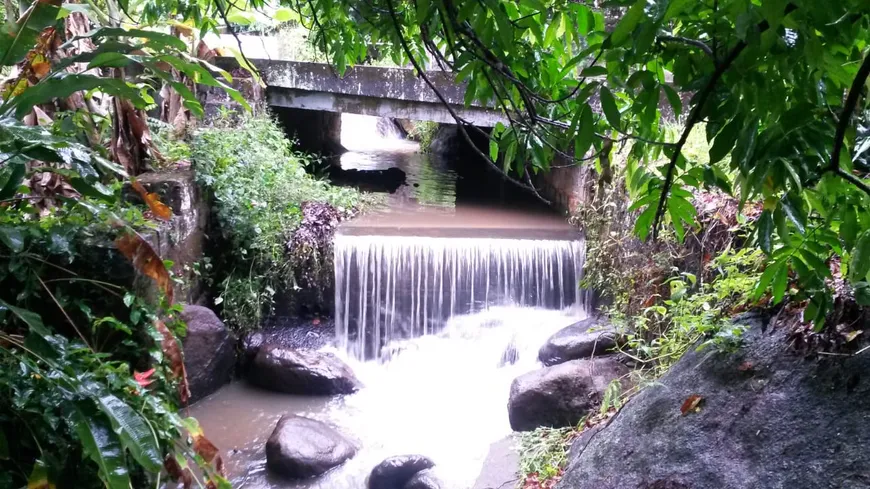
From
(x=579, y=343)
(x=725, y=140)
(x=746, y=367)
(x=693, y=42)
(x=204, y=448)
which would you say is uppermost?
(x=693, y=42)

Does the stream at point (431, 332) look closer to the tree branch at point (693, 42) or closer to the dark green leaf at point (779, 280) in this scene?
the dark green leaf at point (779, 280)

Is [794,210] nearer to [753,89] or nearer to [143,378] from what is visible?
[753,89]

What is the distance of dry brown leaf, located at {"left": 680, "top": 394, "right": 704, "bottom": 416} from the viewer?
3.16 m

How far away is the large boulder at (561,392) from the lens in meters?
4.87

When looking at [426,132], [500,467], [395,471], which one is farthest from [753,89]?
[426,132]

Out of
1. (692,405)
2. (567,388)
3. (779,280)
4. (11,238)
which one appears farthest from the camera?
(567,388)

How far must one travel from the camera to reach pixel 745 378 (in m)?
3.07

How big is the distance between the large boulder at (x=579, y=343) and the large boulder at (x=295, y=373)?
2.00 meters

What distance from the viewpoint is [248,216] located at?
20.5 feet

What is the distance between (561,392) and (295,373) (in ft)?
8.50

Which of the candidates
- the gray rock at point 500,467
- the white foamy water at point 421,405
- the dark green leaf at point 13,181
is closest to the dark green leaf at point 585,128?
the dark green leaf at point 13,181

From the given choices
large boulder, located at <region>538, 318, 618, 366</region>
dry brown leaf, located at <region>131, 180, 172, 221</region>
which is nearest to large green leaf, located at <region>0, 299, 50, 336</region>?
dry brown leaf, located at <region>131, 180, 172, 221</region>

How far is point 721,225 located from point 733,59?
392 cm

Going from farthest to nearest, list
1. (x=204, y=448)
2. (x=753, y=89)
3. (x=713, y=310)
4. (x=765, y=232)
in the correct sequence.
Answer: (x=713, y=310) < (x=204, y=448) < (x=765, y=232) < (x=753, y=89)
